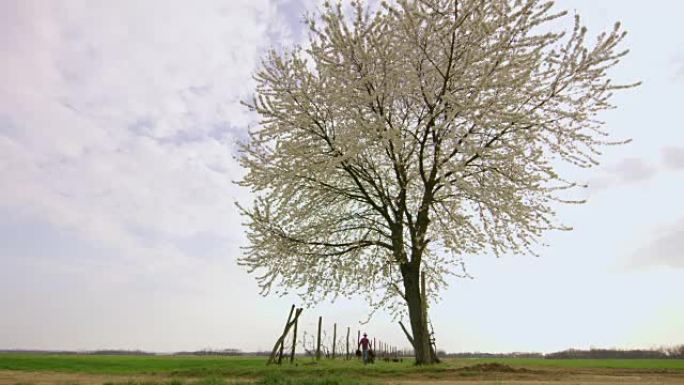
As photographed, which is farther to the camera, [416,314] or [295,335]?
[295,335]

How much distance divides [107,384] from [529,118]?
15.2 meters

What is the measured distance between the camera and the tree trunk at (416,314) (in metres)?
19.7

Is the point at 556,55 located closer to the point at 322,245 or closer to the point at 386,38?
the point at 386,38

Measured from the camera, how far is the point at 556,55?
19.0 metres

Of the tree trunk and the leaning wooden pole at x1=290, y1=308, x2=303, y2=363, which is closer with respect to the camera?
the tree trunk

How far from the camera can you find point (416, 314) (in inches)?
779

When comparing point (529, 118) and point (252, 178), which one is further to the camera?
point (252, 178)

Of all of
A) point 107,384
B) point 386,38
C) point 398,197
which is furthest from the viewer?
point 398,197

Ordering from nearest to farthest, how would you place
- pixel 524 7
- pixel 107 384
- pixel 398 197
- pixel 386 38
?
pixel 107 384 < pixel 524 7 < pixel 386 38 < pixel 398 197

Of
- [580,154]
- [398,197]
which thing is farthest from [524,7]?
[398,197]

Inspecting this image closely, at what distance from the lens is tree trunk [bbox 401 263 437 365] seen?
19.7 m

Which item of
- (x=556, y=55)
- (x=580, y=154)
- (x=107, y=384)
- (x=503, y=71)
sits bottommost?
(x=107, y=384)

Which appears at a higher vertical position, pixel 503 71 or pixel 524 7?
pixel 524 7

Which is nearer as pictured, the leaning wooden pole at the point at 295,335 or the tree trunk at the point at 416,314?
the tree trunk at the point at 416,314
